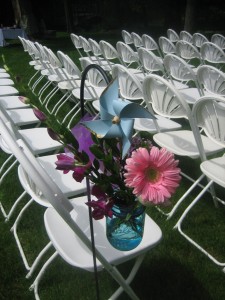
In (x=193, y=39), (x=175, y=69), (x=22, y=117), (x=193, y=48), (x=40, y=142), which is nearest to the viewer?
(x=40, y=142)

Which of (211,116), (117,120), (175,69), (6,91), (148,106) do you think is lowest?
(6,91)

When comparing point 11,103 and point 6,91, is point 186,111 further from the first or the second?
point 6,91

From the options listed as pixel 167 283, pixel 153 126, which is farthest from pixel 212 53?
pixel 167 283

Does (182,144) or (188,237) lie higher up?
(182,144)

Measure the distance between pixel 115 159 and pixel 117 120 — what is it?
0.18 m

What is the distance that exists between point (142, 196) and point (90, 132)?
306 millimetres

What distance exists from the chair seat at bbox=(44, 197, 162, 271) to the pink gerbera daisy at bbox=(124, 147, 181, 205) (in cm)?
63

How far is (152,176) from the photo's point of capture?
1024 mm

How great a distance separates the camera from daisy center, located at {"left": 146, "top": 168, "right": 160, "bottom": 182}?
1022mm

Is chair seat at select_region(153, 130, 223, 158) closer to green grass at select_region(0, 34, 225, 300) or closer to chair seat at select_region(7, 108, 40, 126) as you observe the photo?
green grass at select_region(0, 34, 225, 300)

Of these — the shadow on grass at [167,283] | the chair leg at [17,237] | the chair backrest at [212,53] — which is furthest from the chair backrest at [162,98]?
the chair backrest at [212,53]

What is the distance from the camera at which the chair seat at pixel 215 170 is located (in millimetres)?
2118

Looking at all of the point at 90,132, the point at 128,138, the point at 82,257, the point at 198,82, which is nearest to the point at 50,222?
the point at 82,257

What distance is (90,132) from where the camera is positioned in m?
1.17
